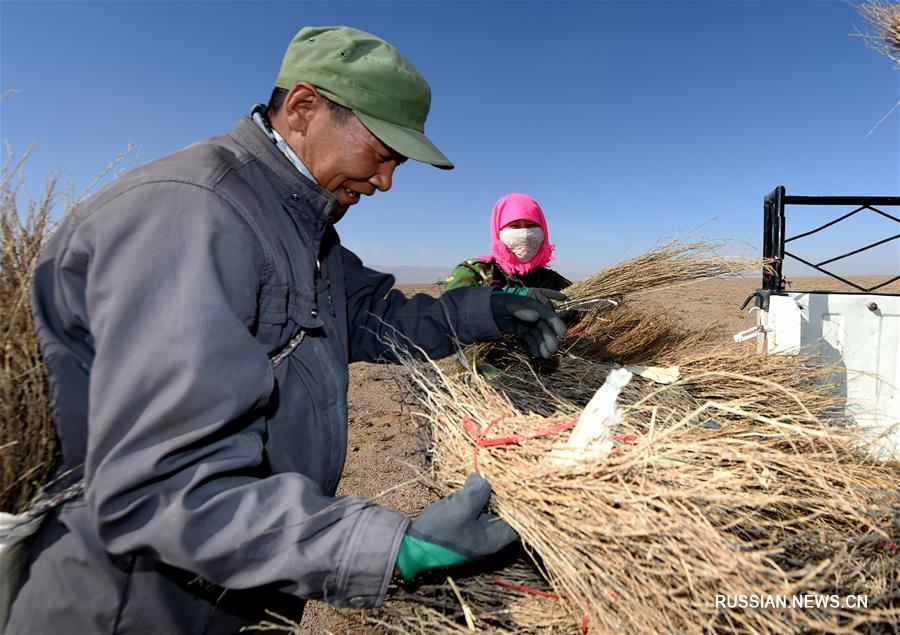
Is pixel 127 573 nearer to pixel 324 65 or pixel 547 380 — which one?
pixel 324 65

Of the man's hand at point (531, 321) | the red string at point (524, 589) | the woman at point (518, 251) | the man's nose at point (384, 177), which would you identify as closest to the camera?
the red string at point (524, 589)

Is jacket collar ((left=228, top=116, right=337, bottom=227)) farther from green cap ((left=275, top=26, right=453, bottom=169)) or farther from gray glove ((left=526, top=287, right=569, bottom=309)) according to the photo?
gray glove ((left=526, top=287, right=569, bottom=309))

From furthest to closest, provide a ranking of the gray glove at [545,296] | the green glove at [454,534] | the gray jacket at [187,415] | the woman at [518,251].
→ the woman at [518,251]
the gray glove at [545,296]
the green glove at [454,534]
the gray jacket at [187,415]

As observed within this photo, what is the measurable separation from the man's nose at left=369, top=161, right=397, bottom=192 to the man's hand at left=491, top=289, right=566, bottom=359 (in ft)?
2.20

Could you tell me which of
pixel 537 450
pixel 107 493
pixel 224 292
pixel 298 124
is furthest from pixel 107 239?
pixel 537 450

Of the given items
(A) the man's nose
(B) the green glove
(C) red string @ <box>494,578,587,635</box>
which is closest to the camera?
(B) the green glove

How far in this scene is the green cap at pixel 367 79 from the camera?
3.57 feet

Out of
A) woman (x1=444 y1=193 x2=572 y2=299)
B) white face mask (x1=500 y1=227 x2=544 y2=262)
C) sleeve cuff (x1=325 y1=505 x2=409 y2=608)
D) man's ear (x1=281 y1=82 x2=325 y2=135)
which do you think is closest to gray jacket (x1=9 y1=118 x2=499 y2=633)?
sleeve cuff (x1=325 y1=505 x2=409 y2=608)

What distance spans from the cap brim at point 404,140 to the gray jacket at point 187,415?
275 mm

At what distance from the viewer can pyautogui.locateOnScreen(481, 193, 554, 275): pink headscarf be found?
10.2 feet

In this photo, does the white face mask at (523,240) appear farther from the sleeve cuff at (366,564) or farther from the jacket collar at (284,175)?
the sleeve cuff at (366,564)

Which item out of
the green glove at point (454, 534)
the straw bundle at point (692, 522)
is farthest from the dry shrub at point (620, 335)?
the green glove at point (454, 534)

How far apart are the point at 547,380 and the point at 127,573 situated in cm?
145

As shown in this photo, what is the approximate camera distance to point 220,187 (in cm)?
88
